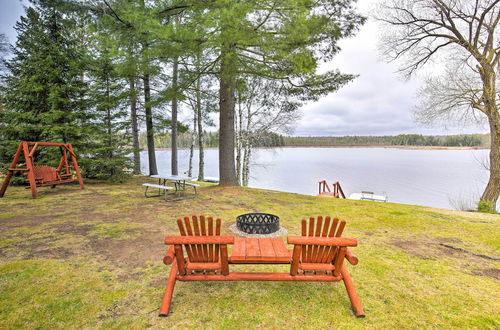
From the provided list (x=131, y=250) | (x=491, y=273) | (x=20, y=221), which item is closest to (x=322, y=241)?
(x=491, y=273)

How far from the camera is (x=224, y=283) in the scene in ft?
9.36

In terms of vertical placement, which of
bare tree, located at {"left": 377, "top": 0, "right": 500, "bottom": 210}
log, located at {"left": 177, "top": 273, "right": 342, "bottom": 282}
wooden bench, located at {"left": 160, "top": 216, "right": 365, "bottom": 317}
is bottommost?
log, located at {"left": 177, "top": 273, "right": 342, "bottom": 282}

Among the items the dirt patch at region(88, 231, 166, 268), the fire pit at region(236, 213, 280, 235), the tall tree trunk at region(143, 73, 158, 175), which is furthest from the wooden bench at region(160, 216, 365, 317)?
the tall tree trunk at region(143, 73, 158, 175)

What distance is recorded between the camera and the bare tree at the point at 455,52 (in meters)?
8.85

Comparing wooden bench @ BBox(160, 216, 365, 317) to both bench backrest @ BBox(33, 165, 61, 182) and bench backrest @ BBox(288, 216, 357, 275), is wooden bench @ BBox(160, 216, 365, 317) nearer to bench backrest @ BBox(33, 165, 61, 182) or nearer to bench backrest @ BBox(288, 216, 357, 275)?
bench backrest @ BBox(288, 216, 357, 275)

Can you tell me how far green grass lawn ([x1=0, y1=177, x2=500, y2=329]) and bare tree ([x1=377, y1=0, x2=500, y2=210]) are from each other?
6.05 m

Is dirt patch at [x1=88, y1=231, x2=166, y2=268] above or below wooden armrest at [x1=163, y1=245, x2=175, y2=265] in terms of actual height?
below

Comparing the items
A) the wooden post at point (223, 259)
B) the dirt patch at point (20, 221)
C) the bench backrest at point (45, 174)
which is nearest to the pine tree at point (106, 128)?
the bench backrest at point (45, 174)

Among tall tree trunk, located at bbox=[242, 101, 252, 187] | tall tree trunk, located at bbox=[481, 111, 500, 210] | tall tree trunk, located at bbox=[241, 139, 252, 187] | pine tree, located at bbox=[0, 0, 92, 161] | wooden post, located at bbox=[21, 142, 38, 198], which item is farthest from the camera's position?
tall tree trunk, located at bbox=[241, 139, 252, 187]

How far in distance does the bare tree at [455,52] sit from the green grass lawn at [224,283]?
6051mm

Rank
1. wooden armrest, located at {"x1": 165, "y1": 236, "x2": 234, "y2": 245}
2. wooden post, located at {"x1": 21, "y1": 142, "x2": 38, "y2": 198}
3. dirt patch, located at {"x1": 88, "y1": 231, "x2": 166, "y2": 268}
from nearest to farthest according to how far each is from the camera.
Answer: wooden armrest, located at {"x1": 165, "y1": 236, "x2": 234, "y2": 245} → dirt patch, located at {"x1": 88, "y1": 231, "x2": 166, "y2": 268} → wooden post, located at {"x1": 21, "y1": 142, "x2": 38, "y2": 198}

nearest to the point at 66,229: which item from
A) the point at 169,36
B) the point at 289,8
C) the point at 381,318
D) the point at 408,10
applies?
the point at 169,36

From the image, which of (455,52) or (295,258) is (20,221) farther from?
(455,52)

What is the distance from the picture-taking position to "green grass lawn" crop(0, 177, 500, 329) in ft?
7.25
